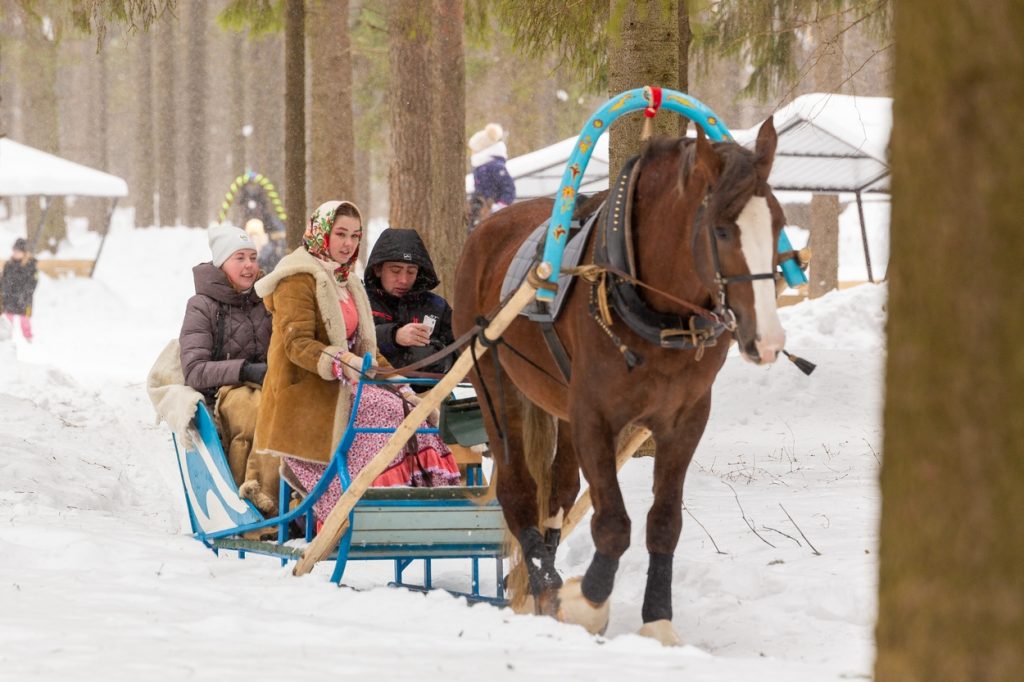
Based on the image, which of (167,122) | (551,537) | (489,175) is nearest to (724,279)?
(551,537)

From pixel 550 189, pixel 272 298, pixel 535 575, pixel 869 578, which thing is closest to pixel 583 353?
pixel 535 575

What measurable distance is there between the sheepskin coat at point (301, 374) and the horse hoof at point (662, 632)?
215 cm

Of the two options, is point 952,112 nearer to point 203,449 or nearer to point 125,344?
point 203,449

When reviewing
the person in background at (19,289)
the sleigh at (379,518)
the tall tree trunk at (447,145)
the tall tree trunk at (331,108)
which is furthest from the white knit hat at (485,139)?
the sleigh at (379,518)

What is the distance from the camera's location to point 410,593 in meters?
5.34

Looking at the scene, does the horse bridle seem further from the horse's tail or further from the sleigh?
the sleigh

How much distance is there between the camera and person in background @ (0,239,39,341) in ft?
76.2

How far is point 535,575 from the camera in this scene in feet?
18.5

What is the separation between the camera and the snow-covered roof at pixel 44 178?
2896 cm

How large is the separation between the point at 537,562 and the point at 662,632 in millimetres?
1051

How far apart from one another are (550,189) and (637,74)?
14.6m

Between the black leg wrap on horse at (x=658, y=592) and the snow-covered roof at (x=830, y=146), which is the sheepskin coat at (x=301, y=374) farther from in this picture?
the snow-covered roof at (x=830, y=146)

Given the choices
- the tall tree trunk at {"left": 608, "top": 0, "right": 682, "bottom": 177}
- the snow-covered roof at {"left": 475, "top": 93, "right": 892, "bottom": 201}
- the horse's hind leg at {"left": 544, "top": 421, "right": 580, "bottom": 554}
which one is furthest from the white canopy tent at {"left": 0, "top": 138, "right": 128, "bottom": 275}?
the horse's hind leg at {"left": 544, "top": 421, "right": 580, "bottom": 554}

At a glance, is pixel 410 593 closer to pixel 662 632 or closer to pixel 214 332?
pixel 662 632
